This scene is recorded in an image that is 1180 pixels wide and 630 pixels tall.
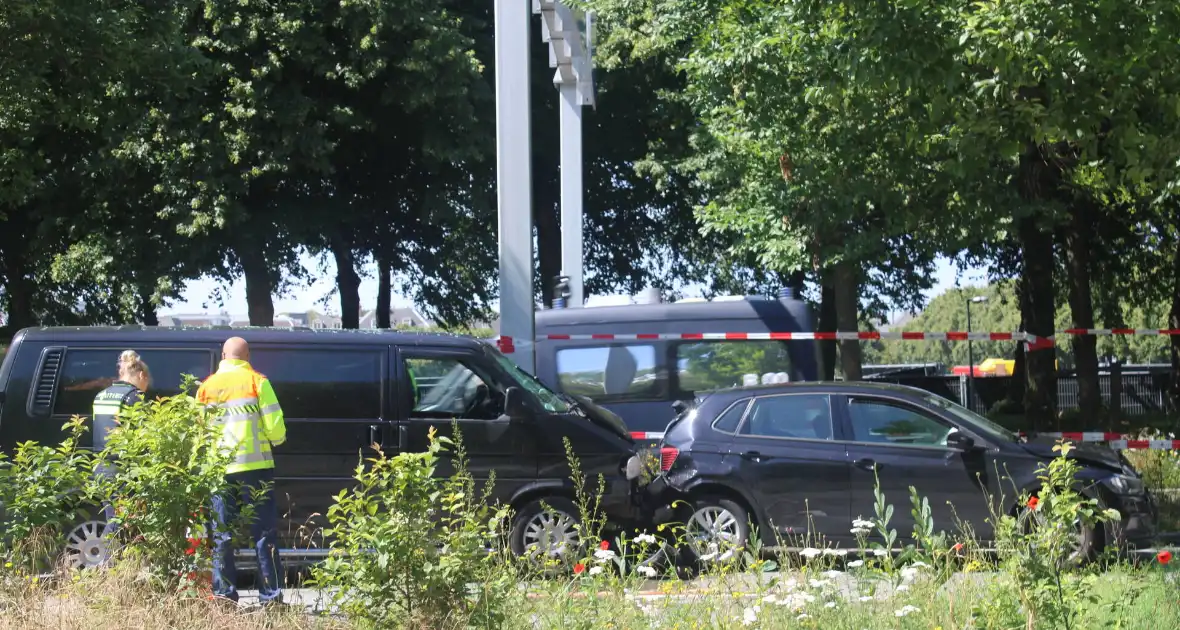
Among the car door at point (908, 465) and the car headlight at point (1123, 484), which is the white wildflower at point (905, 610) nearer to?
Answer: the car door at point (908, 465)

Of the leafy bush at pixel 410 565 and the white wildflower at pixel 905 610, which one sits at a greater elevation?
the leafy bush at pixel 410 565

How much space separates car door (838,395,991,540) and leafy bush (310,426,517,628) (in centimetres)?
458

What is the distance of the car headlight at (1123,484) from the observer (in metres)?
9.39

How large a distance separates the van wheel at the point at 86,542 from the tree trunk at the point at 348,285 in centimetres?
1914

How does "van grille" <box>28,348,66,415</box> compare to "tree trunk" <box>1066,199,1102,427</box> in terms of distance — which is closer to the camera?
"van grille" <box>28,348,66,415</box>

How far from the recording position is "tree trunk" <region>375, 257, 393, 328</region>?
1172 inches

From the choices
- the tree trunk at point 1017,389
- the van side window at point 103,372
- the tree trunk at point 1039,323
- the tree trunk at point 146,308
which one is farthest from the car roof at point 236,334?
the tree trunk at point 1017,389

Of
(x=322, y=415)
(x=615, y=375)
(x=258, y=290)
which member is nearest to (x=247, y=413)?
(x=322, y=415)

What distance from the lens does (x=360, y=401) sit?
370 inches

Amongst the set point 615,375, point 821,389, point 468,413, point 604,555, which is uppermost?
point 615,375

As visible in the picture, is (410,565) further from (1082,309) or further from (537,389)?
(1082,309)

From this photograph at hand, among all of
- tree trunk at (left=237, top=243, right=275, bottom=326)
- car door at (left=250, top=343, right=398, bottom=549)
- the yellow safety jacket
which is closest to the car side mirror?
car door at (left=250, top=343, right=398, bottom=549)

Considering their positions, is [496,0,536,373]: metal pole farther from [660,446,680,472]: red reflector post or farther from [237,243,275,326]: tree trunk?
[237,243,275,326]: tree trunk

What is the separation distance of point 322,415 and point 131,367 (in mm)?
1410
